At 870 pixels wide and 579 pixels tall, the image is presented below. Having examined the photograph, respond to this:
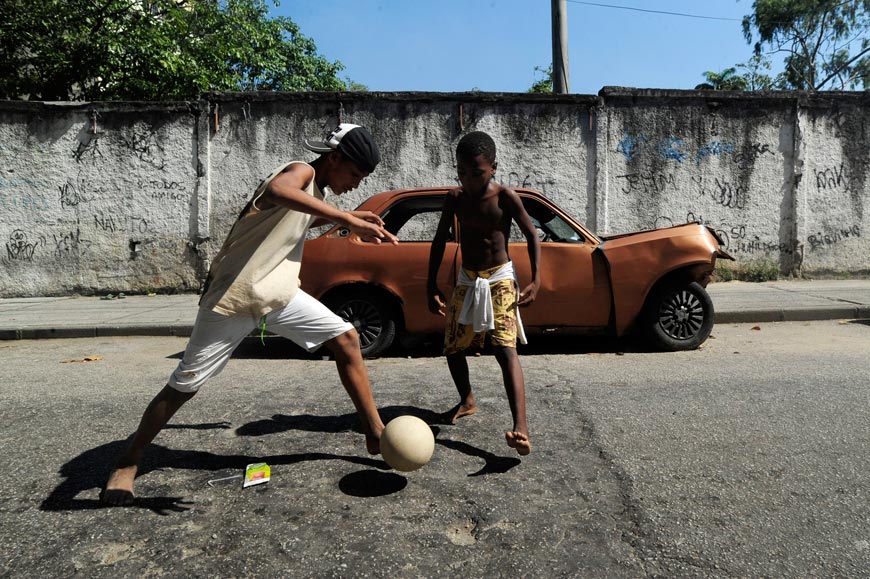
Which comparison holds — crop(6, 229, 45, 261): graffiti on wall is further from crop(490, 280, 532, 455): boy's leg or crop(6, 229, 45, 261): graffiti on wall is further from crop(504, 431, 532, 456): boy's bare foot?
crop(504, 431, 532, 456): boy's bare foot

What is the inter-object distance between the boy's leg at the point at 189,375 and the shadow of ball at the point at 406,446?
2.72ft

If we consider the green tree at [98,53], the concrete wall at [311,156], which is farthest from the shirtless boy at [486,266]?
the green tree at [98,53]

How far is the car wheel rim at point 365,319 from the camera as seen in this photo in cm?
621

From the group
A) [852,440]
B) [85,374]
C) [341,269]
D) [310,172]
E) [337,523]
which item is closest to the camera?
[337,523]

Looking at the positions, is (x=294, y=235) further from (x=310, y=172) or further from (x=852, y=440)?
(x=852, y=440)

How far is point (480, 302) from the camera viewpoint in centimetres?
359

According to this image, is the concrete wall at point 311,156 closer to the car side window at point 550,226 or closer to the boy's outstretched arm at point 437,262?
the car side window at point 550,226

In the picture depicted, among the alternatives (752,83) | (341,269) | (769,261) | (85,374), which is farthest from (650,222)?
(752,83)

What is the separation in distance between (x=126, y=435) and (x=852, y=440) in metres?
4.15

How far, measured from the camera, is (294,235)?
300 cm

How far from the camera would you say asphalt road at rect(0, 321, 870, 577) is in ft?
7.72

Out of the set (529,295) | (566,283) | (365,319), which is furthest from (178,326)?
(529,295)

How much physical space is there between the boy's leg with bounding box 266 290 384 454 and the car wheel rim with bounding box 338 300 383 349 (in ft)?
10.1

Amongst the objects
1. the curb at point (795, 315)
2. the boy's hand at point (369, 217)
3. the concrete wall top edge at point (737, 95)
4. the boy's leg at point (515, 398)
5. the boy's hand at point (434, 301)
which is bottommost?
the boy's leg at point (515, 398)
